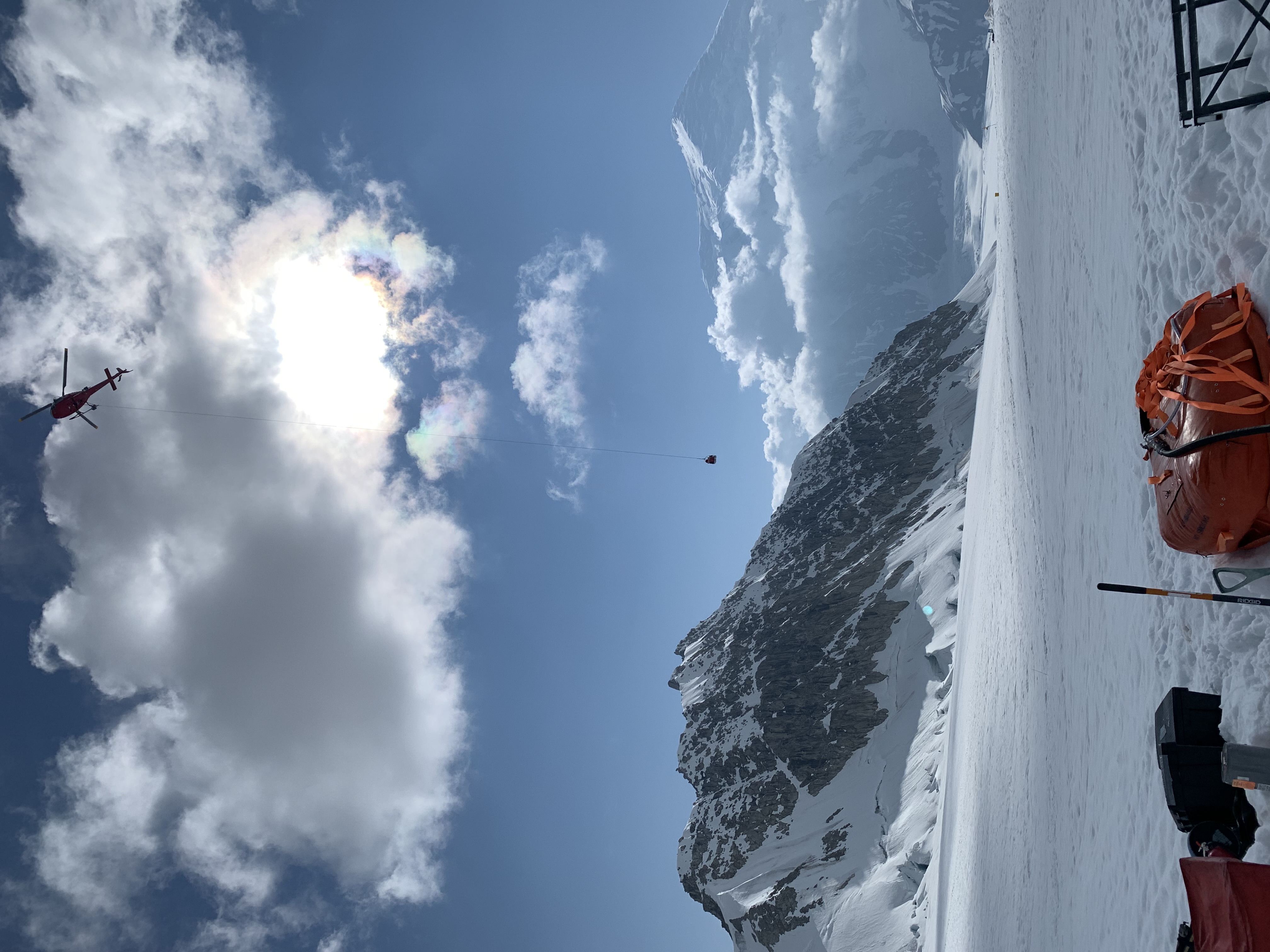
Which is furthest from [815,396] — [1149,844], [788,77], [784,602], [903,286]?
[1149,844]

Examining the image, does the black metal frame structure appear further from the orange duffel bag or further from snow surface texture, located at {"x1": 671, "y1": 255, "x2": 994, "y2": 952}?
snow surface texture, located at {"x1": 671, "y1": 255, "x2": 994, "y2": 952}

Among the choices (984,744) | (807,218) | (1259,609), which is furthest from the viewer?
(807,218)

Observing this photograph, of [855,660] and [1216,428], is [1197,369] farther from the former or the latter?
[855,660]

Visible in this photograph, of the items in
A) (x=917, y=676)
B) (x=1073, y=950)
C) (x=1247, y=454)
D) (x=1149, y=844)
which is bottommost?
(x=1073, y=950)

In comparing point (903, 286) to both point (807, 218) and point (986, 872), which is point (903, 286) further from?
point (986, 872)

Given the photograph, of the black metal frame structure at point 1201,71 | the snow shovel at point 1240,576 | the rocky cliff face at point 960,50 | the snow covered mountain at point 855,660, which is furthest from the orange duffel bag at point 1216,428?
the rocky cliff face at point 960,50

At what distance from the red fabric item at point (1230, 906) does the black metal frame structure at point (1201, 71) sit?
5533 mm

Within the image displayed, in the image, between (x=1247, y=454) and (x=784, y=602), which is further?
(x=784, y=602)

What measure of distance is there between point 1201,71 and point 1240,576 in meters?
4.13

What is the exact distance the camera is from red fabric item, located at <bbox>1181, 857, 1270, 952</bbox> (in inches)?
173

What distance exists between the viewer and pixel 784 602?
2859 inches

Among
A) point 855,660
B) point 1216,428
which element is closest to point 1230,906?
point 1216,428

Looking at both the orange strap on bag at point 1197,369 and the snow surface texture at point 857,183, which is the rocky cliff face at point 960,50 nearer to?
the snow surface texture at point 857,183

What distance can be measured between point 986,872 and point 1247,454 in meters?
14.3
